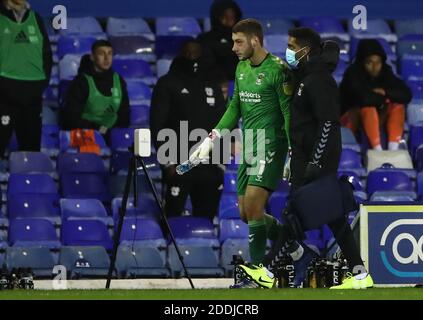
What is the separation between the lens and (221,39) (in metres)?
16.8

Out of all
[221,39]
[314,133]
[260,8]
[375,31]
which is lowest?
[314,133]

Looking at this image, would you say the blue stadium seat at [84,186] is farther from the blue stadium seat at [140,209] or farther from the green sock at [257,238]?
the green sock at [257,238]

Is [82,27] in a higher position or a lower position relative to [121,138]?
higher

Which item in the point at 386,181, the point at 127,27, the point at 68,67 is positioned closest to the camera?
the point at 386,181

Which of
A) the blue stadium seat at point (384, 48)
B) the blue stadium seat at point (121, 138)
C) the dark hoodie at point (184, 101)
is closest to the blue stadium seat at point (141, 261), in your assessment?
the dark hoodie at point (184, 101)

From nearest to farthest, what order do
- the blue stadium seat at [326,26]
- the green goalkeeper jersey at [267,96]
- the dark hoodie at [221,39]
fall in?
Answer: the green goalkeeper jersey at [267,96] → the dark hoodie at [221,39] → the blue stadium seat at [326,26]

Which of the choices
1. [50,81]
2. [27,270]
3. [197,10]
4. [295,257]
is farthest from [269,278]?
[197,10]

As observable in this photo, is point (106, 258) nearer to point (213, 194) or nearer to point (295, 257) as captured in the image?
point (213, 194)

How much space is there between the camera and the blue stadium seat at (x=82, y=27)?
701 inches

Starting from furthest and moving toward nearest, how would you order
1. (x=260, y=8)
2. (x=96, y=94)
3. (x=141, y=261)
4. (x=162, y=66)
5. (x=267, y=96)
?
1. (x=260, y=8)
2. (x=162, y=66)
3. (x=96, y=94)
4. (x=141, y=261)
5. (x=267, y=96)

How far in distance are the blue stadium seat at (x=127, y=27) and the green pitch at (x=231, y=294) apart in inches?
277

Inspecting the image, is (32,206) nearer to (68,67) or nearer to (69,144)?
(69,144)

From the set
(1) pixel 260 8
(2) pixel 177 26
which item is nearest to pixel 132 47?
(2) pixel 177 26

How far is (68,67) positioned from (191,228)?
264cm
